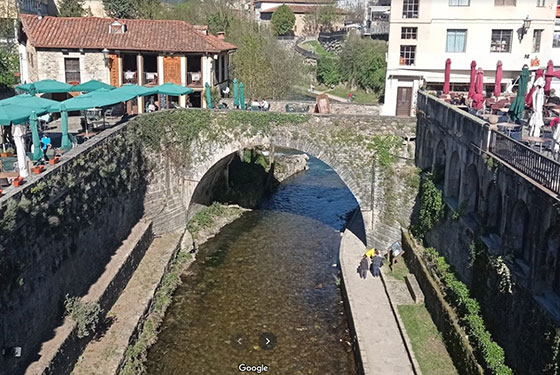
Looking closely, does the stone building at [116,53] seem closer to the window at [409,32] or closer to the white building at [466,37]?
the window at [409,32]

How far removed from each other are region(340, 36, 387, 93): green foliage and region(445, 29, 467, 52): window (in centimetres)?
2712

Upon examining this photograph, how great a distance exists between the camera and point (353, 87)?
2931 inches

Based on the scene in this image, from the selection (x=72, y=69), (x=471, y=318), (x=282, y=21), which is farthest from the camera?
(x=282, y=21)

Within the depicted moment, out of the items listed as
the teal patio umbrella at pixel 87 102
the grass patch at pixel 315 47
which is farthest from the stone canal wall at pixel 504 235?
the grass patch at pixel 315 47

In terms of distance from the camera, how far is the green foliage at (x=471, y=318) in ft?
51.2

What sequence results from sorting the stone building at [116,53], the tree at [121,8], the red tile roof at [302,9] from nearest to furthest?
1. the stone building at [116,53]
2. the tree at [121,8]
3. the red tile roof at [302,9]

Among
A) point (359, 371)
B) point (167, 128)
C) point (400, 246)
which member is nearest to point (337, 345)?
point (359, 371)

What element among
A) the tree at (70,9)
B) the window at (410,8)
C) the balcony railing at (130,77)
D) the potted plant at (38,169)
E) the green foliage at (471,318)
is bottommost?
the green foliage at (471,318)

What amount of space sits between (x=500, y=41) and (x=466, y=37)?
2213mm

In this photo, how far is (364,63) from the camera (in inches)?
2808

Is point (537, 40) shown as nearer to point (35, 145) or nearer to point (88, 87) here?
point (88, 87)

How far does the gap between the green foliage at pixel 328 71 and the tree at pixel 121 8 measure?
27.7 meters

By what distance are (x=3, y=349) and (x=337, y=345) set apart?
11.4 m

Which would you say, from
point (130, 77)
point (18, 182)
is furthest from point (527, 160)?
point (130, 77)
